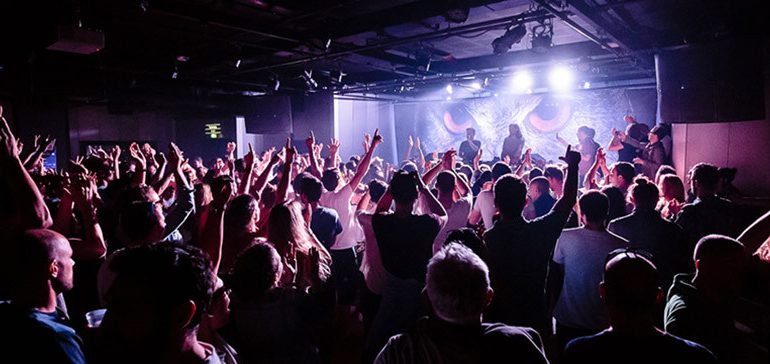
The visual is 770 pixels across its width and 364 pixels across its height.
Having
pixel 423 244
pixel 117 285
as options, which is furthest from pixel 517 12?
pixel 117 285

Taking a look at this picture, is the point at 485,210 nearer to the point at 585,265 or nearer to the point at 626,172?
the point at 585,265

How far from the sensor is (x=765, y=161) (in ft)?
16.6

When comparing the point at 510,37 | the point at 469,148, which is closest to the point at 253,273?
the point at 510,37

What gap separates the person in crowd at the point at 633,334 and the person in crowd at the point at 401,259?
1228mm

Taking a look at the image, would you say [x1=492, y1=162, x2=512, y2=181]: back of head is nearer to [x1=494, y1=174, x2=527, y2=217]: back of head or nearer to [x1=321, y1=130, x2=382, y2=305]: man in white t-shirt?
[x1=321, y1=130, x2=382, y2=305]: man in white t-shirt

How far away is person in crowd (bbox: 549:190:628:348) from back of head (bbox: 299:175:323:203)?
1920 mm

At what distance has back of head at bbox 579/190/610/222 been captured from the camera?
2525 mm

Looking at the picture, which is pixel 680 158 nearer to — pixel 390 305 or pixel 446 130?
pixel 390 305

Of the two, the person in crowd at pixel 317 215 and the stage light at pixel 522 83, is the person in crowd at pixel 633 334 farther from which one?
the stage light at pixel 522 83

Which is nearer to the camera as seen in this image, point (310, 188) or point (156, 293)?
point (156, 293)

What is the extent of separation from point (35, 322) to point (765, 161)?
261 inches

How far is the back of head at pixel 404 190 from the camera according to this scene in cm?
266

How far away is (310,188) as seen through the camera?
12.0 feet

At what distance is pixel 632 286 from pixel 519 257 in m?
0.96
